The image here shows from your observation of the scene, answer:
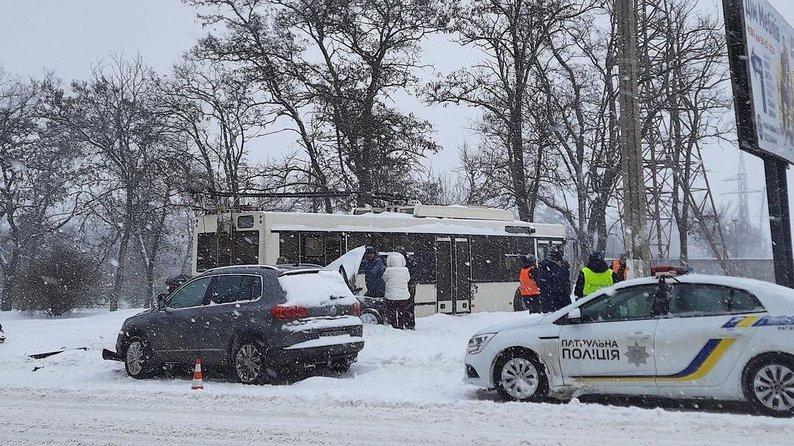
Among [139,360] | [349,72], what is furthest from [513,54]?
[139,360]

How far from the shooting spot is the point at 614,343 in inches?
334

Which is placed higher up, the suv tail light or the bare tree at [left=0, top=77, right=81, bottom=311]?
the bare tree at [left=0, top=77, right=81, bottom=311]

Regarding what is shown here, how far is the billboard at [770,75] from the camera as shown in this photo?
1432 cm

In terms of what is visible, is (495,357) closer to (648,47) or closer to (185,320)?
(185,320)

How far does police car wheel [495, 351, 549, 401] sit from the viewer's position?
887 centimetres

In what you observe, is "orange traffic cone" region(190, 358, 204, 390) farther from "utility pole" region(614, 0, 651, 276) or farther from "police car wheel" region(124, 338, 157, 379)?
"utility pole" region(614, 0, 651, 276)

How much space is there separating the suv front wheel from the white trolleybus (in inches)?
216

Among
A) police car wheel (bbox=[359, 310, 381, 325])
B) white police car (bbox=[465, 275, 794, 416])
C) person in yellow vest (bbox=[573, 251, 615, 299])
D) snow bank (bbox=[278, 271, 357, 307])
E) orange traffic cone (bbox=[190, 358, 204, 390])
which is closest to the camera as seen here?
white police car (bbox=[465, 275, 794, 416])

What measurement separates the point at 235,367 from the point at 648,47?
2216cm

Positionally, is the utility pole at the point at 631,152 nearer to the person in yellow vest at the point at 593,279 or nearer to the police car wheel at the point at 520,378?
the person in yellow vest at the point at 593,279

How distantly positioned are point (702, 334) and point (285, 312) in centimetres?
547

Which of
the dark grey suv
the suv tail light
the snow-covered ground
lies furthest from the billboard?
the suv tail light

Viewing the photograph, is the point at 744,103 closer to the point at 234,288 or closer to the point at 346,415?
the point at 234,288

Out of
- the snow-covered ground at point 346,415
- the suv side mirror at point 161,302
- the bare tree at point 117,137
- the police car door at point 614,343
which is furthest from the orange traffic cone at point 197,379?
the bare tree at point 117,137
